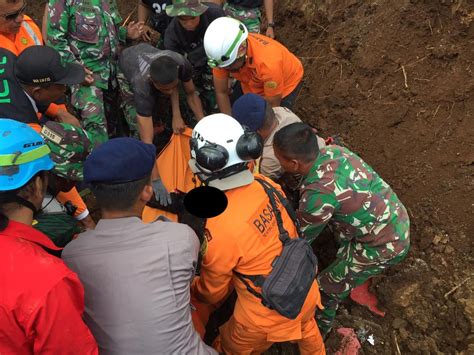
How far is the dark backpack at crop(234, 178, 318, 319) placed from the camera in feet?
6.91

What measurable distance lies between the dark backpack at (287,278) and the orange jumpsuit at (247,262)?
0.04 meters

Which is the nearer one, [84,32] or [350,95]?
[84,32]

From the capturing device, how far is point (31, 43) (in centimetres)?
346

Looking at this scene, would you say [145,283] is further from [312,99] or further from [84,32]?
[312,99]

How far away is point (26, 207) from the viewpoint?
5.82 feet

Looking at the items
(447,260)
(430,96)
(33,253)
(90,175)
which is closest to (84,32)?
(90,175)

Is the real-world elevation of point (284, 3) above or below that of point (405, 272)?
above

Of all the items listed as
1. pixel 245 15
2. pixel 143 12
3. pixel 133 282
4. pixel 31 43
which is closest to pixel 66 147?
pixel 31 43

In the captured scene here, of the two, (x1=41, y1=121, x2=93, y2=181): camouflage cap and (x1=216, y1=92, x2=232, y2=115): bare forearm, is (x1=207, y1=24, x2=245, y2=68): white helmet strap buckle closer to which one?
(x1=216, y1=92, x2=232, y2=115): bare forearm

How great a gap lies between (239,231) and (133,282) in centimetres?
59

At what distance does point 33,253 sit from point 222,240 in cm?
88

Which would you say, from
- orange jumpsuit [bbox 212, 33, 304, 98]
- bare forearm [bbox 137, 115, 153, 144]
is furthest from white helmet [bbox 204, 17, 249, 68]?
bare forearm [bbox 137, 115, 153, 144]

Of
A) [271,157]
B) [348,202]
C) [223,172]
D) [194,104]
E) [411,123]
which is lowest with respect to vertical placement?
[411,123]

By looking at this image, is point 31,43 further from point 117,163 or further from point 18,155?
point 117,163
